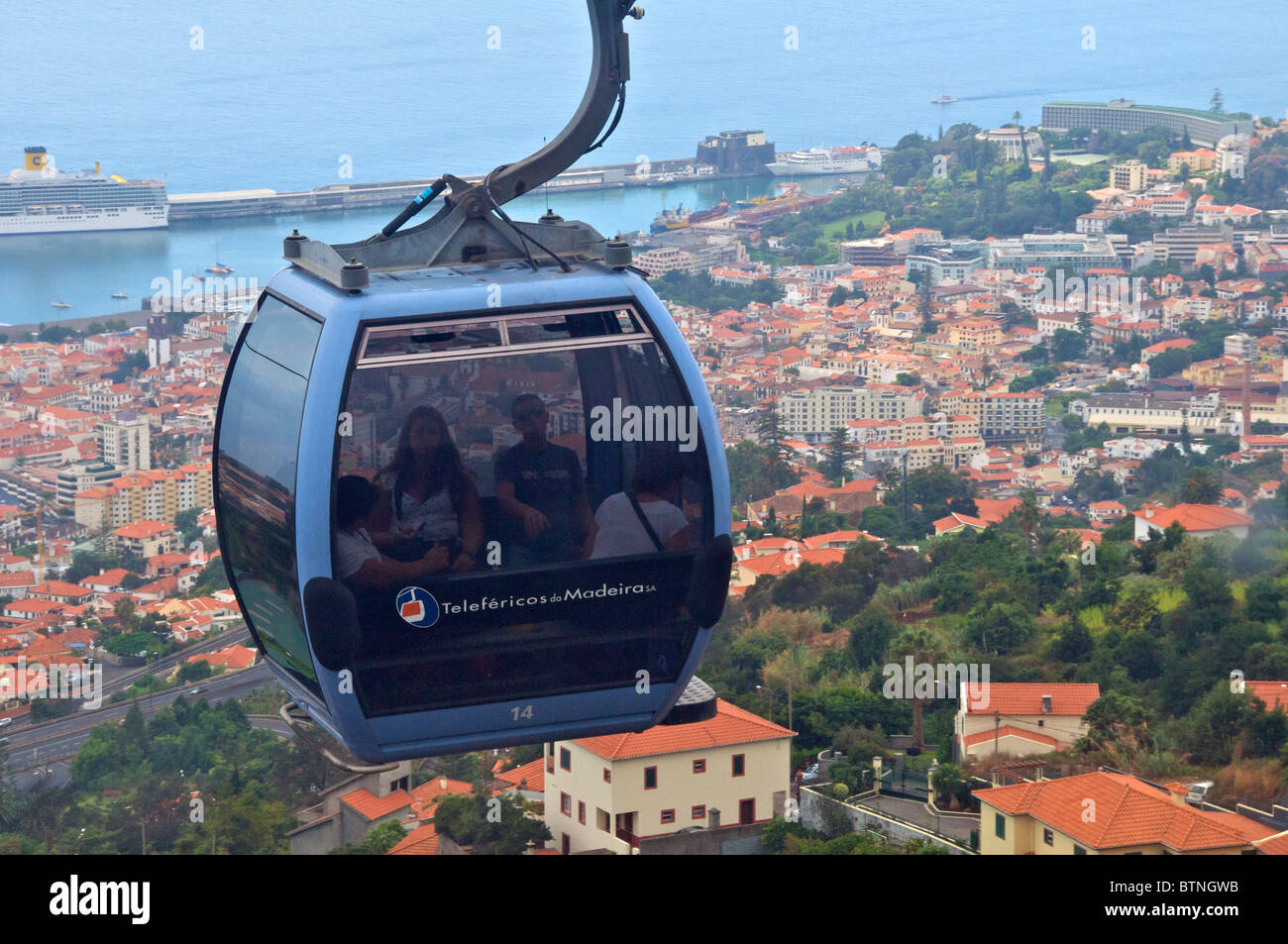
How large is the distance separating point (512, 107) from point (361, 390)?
5269cm

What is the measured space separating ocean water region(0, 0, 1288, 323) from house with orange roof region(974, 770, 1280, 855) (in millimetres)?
26505

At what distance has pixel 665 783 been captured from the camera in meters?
11.6

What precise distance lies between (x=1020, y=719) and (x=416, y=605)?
1256 cm

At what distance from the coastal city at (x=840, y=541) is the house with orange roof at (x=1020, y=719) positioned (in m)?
0.04

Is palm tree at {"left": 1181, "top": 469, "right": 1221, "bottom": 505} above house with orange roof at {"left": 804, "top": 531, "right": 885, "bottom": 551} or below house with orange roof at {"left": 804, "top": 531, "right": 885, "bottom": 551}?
above

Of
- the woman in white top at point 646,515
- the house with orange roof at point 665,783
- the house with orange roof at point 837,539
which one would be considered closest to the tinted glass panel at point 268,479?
the woman in white top at point 646,515

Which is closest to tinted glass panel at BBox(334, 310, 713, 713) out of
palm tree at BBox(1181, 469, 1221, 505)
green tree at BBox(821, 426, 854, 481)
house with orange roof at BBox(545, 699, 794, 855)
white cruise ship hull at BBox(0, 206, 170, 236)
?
house with orange roof at BBox(545, 699, 794, 855)

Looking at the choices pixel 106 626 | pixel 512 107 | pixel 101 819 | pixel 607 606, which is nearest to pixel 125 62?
pixel 512 107

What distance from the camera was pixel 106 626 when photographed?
24578 mm

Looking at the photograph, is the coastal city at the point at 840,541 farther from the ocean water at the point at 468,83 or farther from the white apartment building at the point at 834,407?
the ocean water at the point at 468,83

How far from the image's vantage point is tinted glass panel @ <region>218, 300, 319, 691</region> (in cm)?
204

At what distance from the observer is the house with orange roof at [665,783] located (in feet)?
37.9

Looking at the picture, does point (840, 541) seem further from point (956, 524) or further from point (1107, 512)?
point (1107, 512)

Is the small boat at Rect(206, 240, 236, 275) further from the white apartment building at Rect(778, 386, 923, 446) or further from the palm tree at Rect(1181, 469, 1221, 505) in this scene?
the palm tree at Rect(1181, 469, 1221, 505)
